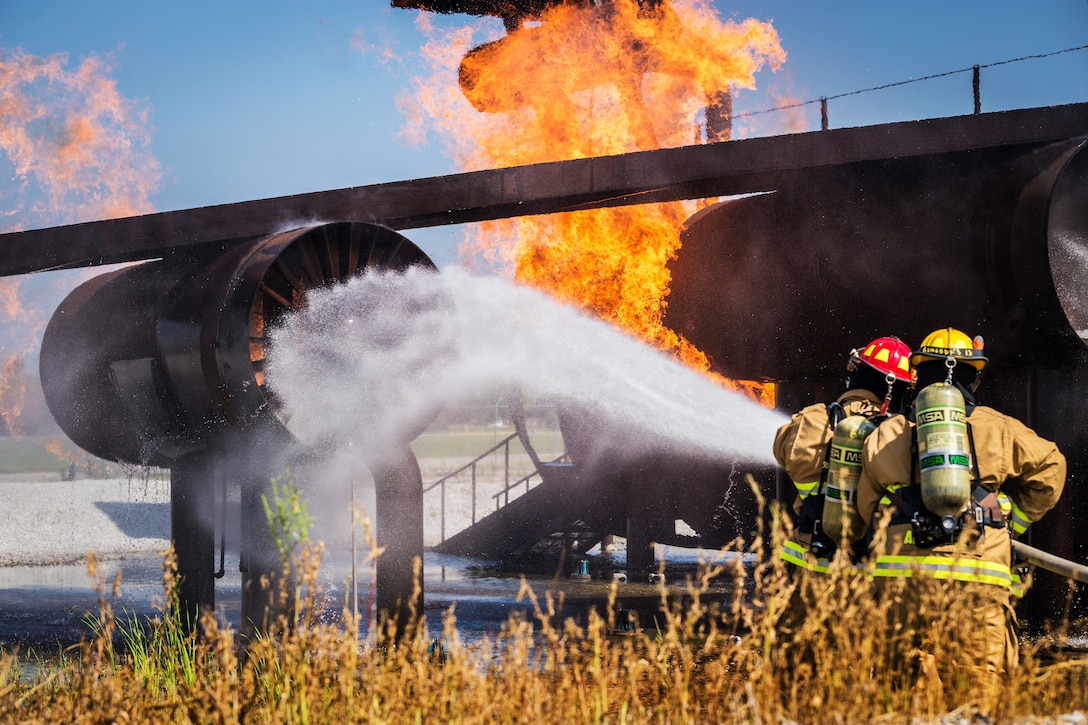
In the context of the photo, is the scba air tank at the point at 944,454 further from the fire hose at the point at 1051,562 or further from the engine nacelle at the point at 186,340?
the engine nacelle at the point at 186,340

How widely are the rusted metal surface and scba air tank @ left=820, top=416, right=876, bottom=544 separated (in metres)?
3.36

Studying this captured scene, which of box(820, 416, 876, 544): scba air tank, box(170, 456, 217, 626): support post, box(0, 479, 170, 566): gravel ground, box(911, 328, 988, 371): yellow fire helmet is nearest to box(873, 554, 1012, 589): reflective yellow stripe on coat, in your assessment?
box(820, 416, 876, 544): scba air tank

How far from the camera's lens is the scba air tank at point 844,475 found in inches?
189

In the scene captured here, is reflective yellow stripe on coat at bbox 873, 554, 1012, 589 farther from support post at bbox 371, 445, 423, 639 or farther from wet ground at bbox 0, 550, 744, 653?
support post at bbox 371, 445, 423, 639

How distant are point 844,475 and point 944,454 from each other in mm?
675

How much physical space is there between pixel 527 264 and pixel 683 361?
1.95 meters

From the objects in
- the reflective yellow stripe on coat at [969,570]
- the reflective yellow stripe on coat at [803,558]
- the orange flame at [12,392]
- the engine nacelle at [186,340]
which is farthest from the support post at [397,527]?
the orange flame at [12,392]

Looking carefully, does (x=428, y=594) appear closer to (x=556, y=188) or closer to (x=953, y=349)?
(x=556, y=188)

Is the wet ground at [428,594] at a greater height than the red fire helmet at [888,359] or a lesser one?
lesser

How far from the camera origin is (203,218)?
889cm

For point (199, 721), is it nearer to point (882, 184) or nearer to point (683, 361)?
point (882, 184)

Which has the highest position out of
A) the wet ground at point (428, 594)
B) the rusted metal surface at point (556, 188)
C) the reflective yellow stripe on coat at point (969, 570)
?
the rusted metal surface at point (556, 188)

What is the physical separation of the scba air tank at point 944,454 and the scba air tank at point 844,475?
509 mm

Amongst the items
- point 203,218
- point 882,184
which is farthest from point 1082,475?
point 203,218
